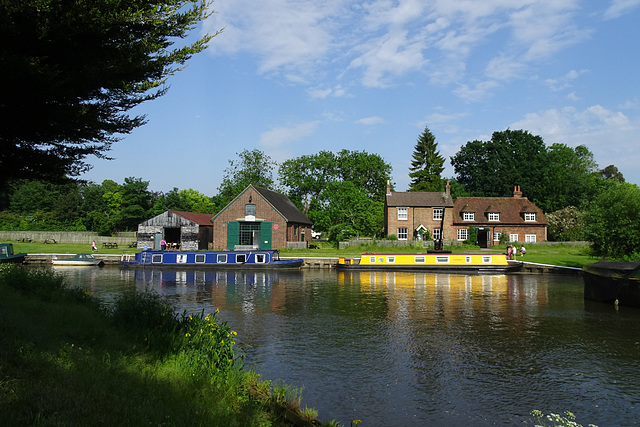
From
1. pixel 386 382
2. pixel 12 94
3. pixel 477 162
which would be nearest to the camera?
pixel 12 94

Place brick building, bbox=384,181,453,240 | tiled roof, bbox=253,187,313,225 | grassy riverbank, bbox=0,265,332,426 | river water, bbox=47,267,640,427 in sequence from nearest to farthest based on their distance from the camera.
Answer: grassy riverbank, bbox=0,265,332,426 → river water, bbox=47,267,640,427 → tiled roof, bbox=253,187,313,225 → brick building, bbox=384,181,453,240

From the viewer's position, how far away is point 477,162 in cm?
9500

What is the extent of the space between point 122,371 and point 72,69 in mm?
5396

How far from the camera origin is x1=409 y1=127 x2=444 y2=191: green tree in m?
88.2

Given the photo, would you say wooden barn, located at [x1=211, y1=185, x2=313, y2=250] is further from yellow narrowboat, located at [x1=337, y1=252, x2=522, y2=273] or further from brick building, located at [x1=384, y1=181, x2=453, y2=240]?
yellow narrowboat, located at [x1=337, y1=252, x2=522, y2=273]

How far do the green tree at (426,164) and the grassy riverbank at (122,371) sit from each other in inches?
3112

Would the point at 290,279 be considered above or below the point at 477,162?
below

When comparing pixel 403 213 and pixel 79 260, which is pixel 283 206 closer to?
pixel 403 213

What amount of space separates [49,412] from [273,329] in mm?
11140

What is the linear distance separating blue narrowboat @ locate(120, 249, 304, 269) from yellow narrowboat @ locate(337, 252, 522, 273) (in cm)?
584

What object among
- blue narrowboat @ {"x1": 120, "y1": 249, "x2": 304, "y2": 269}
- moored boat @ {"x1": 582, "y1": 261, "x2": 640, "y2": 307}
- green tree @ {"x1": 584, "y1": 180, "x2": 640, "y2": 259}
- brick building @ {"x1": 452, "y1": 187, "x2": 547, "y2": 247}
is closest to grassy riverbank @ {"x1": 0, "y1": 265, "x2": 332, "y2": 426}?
moored boat @ {"x1": 582, "y1": 261, "x2": 640, "y2": 307}

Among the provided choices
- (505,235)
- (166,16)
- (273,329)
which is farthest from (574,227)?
(166,16)

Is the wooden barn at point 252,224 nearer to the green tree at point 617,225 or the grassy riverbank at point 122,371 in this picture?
the green tree at point 617,225

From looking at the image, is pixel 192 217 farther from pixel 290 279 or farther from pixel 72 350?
pixel 72 350
